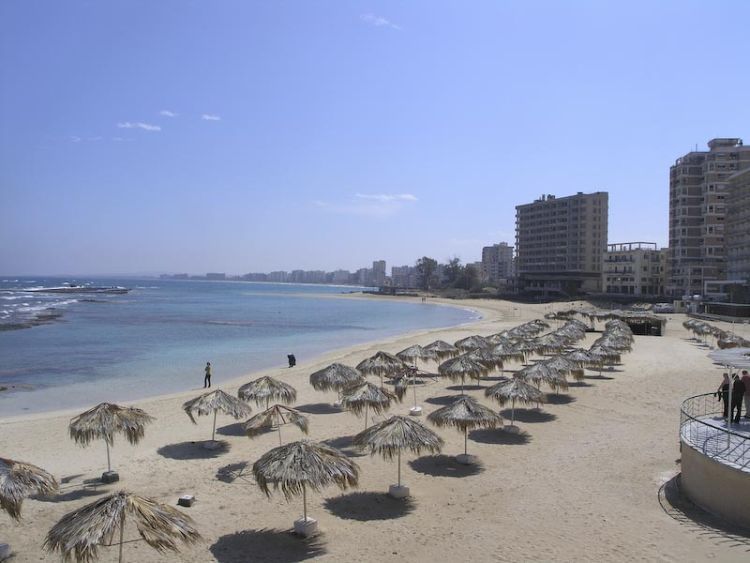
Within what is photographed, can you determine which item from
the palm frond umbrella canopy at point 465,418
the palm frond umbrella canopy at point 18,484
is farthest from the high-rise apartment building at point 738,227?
the palm frond umbrella canopy at point 18,484

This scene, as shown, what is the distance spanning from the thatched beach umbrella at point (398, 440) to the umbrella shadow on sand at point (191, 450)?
184 inches

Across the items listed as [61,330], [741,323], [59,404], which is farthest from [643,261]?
[59,404]

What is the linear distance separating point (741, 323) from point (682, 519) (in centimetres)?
4406

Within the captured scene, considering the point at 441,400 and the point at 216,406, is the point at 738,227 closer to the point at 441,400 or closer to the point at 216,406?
the point at 441,400

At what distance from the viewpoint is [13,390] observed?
2308cm

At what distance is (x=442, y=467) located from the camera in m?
12.0

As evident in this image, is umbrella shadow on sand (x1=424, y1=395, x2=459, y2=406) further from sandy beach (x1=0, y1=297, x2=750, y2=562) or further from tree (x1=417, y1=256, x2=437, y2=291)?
tree (x1=417, y1=256, x2=437, y2=291)

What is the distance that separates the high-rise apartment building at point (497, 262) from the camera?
604ft

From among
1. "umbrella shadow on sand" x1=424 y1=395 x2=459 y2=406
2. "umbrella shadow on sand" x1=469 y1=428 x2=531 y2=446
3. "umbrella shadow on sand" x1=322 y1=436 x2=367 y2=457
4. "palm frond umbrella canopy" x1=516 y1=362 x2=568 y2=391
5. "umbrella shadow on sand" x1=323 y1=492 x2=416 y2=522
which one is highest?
"palm frond umbrella canopy" x1=516 y1=362 x2=568 y2=391

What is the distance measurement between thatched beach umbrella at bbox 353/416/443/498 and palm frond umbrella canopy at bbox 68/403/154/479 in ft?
15.8

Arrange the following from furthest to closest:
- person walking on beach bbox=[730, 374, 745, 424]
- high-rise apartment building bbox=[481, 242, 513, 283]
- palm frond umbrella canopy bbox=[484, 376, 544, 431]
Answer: high-rise apartment building bbox=[481, 242, 513, 283]
palm frond umbrella canopy bbox=[484, 376, 544, 431]
person walking on beach bbox=[730, 374, 745, 424]

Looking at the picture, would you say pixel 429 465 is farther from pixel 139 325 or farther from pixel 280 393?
pixel 139 325

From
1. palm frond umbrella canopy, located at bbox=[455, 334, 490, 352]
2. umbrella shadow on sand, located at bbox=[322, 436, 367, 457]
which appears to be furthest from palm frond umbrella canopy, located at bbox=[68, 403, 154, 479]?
palm frond umbrella canopy, located at bbox=[455, 334, 490, 352]

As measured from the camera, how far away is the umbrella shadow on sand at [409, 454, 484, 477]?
11594 millimetres
